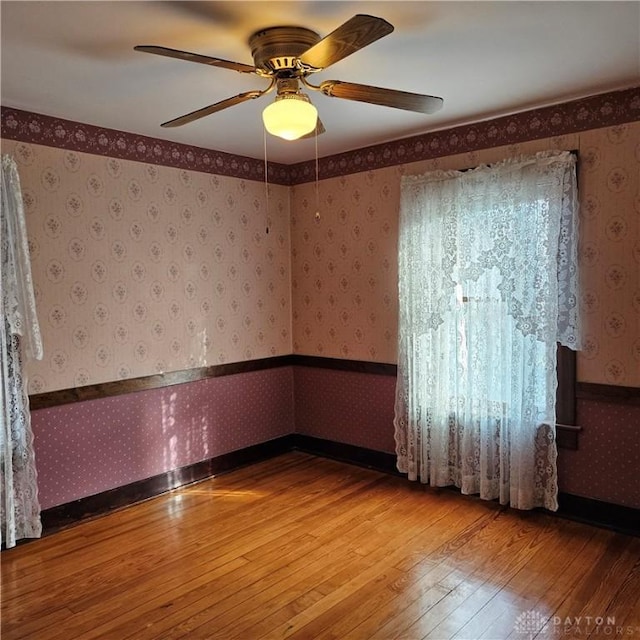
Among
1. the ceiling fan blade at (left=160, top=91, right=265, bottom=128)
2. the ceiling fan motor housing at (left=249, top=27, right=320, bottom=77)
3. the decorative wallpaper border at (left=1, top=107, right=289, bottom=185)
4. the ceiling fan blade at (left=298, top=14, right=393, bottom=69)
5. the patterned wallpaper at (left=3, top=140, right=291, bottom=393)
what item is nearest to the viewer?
the ceiling fan blade at (left=298, top=14, right=393, bottom=69)

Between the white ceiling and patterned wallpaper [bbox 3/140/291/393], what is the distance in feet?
1.36

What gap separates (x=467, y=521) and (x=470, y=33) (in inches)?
102

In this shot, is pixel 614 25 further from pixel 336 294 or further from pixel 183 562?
pixel 183 562

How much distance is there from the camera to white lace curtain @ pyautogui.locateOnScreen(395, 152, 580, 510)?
3.18m

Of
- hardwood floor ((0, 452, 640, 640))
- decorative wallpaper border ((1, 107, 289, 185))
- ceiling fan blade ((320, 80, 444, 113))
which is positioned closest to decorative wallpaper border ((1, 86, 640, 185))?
decorative wallpaper border ((1, 107, 289, 185))

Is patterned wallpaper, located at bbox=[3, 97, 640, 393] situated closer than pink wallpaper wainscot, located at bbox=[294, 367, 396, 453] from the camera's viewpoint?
Yes

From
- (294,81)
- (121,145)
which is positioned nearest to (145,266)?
(121,145)

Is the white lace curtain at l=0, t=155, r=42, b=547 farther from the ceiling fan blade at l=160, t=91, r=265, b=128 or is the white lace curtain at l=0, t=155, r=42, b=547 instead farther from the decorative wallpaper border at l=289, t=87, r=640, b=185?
the decorative wallpaper border at l=289, t=87, r=640, b=185

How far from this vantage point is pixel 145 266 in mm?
3734

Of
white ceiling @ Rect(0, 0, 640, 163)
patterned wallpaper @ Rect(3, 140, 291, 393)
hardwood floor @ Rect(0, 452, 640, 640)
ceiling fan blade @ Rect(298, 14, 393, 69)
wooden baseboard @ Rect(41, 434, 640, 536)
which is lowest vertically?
hardwood floor @ Rect(0, 452, 640, 640)

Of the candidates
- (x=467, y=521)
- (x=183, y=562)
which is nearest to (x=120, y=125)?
(x=183, y=562)

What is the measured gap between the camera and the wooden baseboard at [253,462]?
3.14m

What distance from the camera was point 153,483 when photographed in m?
3.79

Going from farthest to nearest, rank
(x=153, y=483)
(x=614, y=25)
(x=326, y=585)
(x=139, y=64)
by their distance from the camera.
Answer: (x=153, y=483), (x=326, y=585), (x=139, y=64), (x=614, y=25)
